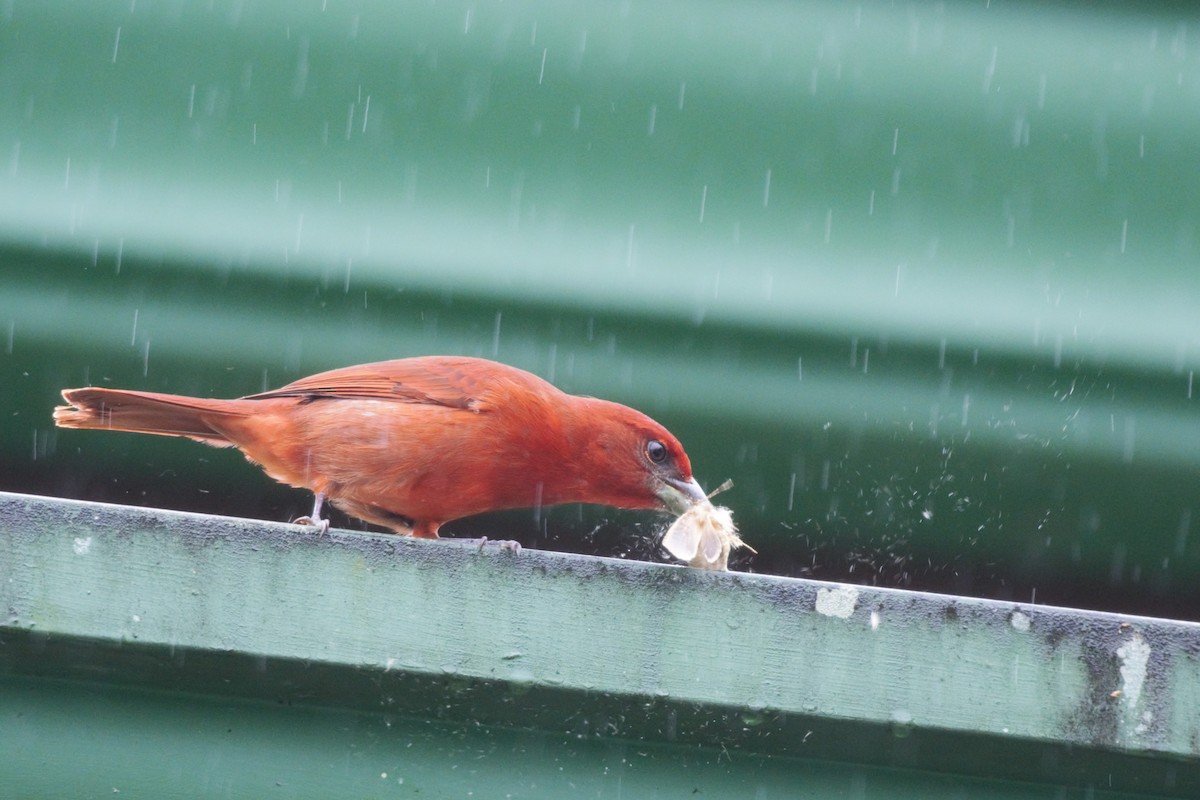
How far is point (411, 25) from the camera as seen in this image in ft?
10.2

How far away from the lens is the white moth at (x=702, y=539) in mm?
2309

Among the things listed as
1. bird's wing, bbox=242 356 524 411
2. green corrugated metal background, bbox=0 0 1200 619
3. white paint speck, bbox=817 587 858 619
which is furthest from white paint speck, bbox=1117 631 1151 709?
bird's wing, bbox=242 356 524 411

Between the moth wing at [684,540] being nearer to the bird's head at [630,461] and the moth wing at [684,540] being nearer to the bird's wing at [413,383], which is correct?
the bird's head at [630,461]

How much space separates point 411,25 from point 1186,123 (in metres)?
1.99

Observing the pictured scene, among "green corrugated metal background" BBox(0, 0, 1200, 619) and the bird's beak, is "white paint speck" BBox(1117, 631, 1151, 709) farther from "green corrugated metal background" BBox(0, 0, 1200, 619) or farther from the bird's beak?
the bird's beak

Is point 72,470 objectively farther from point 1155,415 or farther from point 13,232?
point 1155,415

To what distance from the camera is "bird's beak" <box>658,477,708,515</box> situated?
354cm

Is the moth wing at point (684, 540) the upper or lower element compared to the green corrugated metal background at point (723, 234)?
lower

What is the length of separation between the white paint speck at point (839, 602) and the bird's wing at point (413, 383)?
1.92 m

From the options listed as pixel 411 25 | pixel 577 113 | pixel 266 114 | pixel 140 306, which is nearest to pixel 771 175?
pixel 577 113

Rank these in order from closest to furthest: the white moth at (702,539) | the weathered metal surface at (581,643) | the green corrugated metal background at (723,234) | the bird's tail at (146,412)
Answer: the weathered metal surface at (581,643), the white moth at (702,539), the green corrugated metal background at (723,234), the bird's tail at (146,412)

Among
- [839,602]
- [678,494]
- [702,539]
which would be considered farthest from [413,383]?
[839,602]

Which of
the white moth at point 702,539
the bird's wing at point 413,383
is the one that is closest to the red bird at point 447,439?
the bird's wing at point 413,383

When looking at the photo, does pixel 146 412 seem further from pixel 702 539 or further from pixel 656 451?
pixel 702 539
